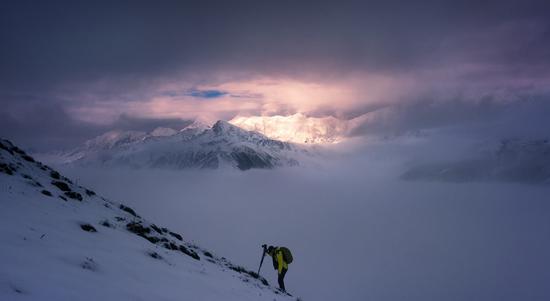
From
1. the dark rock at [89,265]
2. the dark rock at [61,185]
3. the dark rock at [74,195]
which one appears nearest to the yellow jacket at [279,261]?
the dark rock at [74,195]

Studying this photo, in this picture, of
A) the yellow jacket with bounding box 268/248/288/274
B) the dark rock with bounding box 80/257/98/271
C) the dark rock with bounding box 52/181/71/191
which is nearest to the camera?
the dark rock with bounding box 80/257/98/271

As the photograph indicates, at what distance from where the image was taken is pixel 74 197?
2561 cm

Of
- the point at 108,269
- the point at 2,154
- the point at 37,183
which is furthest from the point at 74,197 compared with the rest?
the point at 108,269

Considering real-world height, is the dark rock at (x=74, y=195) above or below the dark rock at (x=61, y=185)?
below

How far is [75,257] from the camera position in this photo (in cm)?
1210

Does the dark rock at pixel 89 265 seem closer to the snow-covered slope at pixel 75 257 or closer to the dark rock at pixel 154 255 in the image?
the snow-covered slope at pixel 75 257

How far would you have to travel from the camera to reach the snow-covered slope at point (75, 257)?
353 inches

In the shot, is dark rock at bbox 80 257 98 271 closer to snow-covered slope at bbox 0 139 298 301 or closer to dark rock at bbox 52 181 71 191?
snow-covered slope at bbox 0 139 298 301

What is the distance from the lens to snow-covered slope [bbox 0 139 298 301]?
29.4 ft

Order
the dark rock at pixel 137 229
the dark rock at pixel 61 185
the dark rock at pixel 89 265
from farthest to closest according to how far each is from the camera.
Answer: the dark rock at pixel 61 185 < the dark rock at pixel 137 229 < the dark rock at pixel 89 265

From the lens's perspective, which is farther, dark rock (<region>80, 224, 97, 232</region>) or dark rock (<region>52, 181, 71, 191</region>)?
dark rock (<region>52, 181, 71, 191</region>)

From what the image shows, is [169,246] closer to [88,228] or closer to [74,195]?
[88,228]

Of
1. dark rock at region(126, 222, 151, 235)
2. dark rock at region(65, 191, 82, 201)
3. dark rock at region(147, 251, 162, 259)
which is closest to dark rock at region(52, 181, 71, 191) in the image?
dark rock at region(65, 191, 82, 201)

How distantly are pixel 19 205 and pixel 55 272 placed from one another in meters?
9.92
